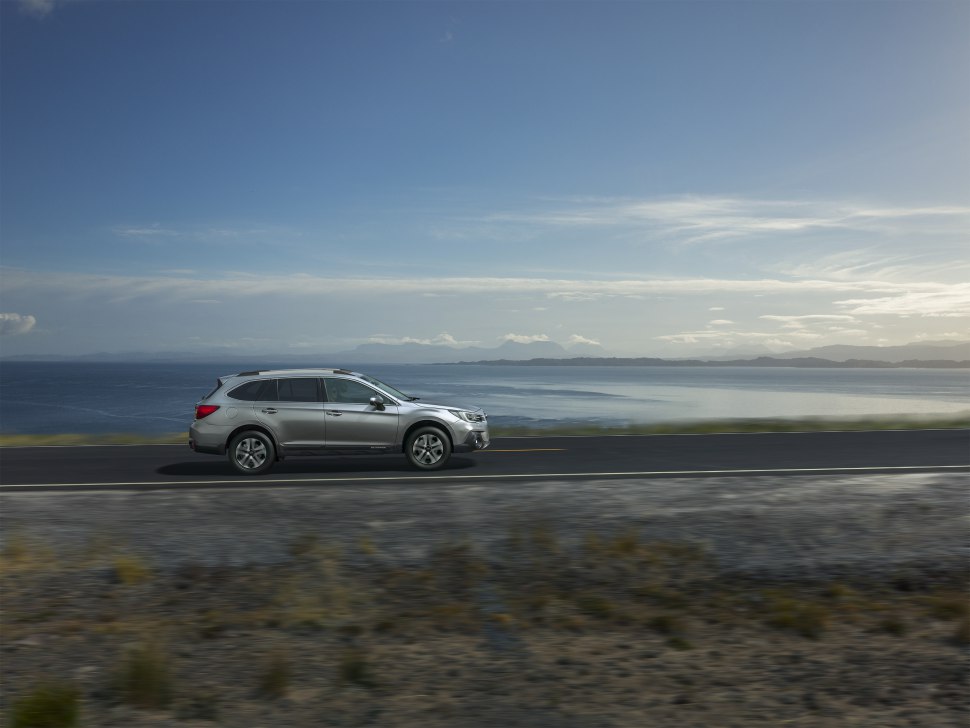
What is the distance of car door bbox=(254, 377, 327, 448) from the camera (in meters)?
14.9

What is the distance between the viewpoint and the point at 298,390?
49.6 feet

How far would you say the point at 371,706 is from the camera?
183 inches

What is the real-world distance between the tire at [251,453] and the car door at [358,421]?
3.51ft

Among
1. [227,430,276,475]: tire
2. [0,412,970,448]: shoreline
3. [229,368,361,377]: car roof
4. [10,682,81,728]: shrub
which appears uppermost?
[229,368,361,377]: car roof

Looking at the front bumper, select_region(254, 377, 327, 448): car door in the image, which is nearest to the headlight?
the front bumper

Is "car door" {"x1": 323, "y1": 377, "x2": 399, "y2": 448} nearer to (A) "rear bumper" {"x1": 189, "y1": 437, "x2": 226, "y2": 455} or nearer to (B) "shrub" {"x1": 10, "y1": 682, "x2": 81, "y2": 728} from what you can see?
(A) "rear bumper" {"x1": 189, "y1": 437, "x2": 226, "y2": 455}

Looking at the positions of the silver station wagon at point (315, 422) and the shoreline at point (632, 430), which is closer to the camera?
the silver station wagon at point (315, 422)

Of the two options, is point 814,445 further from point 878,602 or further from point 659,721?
point 659,721

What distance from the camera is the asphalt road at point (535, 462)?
14.4 m

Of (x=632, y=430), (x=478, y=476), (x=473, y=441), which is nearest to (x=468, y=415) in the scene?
(x=473, y=441)

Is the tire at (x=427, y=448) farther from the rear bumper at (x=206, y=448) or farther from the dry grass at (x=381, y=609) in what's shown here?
the dry grass at (x=381, y=609)

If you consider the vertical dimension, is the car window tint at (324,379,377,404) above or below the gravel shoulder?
above

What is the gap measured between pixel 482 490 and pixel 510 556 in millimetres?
4455

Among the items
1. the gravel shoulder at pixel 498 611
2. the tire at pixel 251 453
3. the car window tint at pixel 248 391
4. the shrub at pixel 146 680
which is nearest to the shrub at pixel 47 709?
the gravel shoulder at pixel 498 611
